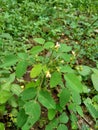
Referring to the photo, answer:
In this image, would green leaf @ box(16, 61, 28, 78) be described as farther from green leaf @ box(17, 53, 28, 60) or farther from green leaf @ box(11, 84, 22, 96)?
green leaf @ box(11, 84, 22, 96)

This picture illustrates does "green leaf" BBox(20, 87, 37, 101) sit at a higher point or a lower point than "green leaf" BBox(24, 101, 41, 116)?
higher

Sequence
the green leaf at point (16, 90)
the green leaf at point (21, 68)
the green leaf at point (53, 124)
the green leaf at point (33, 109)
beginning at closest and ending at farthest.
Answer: the green leaf at point (33, 109)
the green leaf at point (21, 68)
the green leaf at point (53, 124)
the green leaf at point (16, 90)

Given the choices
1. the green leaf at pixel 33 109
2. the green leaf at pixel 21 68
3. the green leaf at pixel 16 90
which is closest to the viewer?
the green leaf at pixel 33 109

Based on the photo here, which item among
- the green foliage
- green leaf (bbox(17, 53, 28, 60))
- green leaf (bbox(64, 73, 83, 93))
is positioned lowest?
the green foliage

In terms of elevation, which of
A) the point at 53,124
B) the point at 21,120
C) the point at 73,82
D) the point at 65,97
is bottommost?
the point at 53,124

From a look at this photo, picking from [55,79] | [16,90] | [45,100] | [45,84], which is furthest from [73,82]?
[16,90]

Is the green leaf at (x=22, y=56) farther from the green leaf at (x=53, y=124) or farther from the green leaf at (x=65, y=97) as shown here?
the green leaf at (x=53, y=124)

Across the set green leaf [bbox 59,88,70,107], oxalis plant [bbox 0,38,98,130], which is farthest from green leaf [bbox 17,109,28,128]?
green leaf [bbox 59,88,70,107]

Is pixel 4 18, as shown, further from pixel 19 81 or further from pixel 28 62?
pixel 28 62

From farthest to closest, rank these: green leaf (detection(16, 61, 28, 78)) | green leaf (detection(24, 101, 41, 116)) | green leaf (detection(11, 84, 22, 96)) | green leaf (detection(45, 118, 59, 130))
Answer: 1. green leaf (detection(11, 84, 22, 96))
2. green leaf (detection(45, 118, 59, 130))
3. green leaf (detection(16, 61, 28, 78))
4. green leaf (detection(24, 101, 41, 116))

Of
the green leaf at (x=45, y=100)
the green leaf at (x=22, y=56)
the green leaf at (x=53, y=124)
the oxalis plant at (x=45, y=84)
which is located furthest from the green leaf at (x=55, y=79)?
the green leaf at (x=53, y=124)

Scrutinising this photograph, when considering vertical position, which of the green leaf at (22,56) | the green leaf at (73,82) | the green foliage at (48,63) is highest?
the green leaf at (22,56)

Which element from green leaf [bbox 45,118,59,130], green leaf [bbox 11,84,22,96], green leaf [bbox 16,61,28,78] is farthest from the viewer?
green leaf [bbox 11,84,22,96]

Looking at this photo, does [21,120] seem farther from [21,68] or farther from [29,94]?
[21,68]
